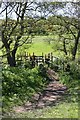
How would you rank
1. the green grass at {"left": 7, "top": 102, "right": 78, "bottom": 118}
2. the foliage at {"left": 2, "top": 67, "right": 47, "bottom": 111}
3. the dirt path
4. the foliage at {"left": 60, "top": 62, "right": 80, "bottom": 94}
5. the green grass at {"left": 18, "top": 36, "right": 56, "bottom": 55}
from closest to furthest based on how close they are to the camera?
1. the green grass at {"left": 7, "top": 102, "right": 78, "bottom": 118}
2. the dirt path
3. the foliage at {"left": 2, "top": 67, "right": 47, "bottom": 111}
4. the green grass at {"left": 18, "top": 36, "right": 56, "bottom": 55}
5. the foliage at {"left": 60, "top": 62, "right": 80, "bottom": 94}

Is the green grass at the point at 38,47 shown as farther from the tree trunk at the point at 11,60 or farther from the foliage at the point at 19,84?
the foliage at the point at 19,84

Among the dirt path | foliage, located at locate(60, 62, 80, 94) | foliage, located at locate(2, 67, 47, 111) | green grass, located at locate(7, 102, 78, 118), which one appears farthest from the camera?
foliage, located at locate(60, 62, 80, 94)

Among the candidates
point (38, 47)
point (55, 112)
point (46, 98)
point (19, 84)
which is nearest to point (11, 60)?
point (19, 84)

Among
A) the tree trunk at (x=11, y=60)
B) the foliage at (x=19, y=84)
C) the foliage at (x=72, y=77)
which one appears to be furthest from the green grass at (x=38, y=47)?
the foliage at (x=72, y=77)

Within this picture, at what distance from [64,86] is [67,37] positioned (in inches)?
71.1

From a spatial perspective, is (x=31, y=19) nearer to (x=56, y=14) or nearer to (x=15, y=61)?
(x=56, y=14)

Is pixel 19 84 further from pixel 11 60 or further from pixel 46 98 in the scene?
pixel 11 60

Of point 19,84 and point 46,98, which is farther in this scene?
point 19,84

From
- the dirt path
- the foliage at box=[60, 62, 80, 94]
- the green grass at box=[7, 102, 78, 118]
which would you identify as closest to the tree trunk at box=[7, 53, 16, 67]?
the dirt path

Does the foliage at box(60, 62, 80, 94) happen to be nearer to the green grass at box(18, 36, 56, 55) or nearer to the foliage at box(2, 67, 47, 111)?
the foliage at box(2, 67, 47, 111)

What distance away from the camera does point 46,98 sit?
3.48 metres

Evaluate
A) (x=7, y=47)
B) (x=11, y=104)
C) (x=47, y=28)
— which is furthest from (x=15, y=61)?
(x=11, y=104)

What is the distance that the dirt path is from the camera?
294 cm

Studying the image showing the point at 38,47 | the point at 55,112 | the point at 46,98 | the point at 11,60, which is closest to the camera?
the point at 55,112
